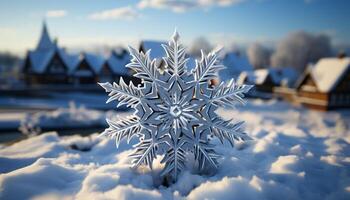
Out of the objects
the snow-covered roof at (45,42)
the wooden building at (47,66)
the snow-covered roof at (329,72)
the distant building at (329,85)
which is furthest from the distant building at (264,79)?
the snow-covered roof at (45,42)

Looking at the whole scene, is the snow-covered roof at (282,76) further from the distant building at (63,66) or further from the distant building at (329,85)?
the distant building at (63,66)

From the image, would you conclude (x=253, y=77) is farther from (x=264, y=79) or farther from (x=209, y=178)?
(x=209, y=178)

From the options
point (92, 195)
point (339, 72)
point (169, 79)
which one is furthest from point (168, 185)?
point (339, 72)

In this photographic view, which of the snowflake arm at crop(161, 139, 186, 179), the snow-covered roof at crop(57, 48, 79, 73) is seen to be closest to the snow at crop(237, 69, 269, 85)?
the snow-covered roof at crop(57, 48, 79, 73)

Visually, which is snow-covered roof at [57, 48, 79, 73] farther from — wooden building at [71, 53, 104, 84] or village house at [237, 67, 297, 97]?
village house at [237, 67, 297, 97]

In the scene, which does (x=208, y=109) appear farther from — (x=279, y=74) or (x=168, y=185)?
(x=279, y=74)

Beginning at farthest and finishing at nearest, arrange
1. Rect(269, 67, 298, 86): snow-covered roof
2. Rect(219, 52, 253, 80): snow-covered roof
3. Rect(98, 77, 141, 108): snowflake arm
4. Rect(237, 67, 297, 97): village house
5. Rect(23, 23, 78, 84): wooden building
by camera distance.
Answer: Rect(219, 52, 253, 80): snow-covered roof < Rect(269, 67, 298, 86): snow-covered roof < Rect(237, 67, 297, 97): village house < Rect(23, 23, 78, 84): wooden building < Rect(98, 77, 141, 108): snowflake arm
